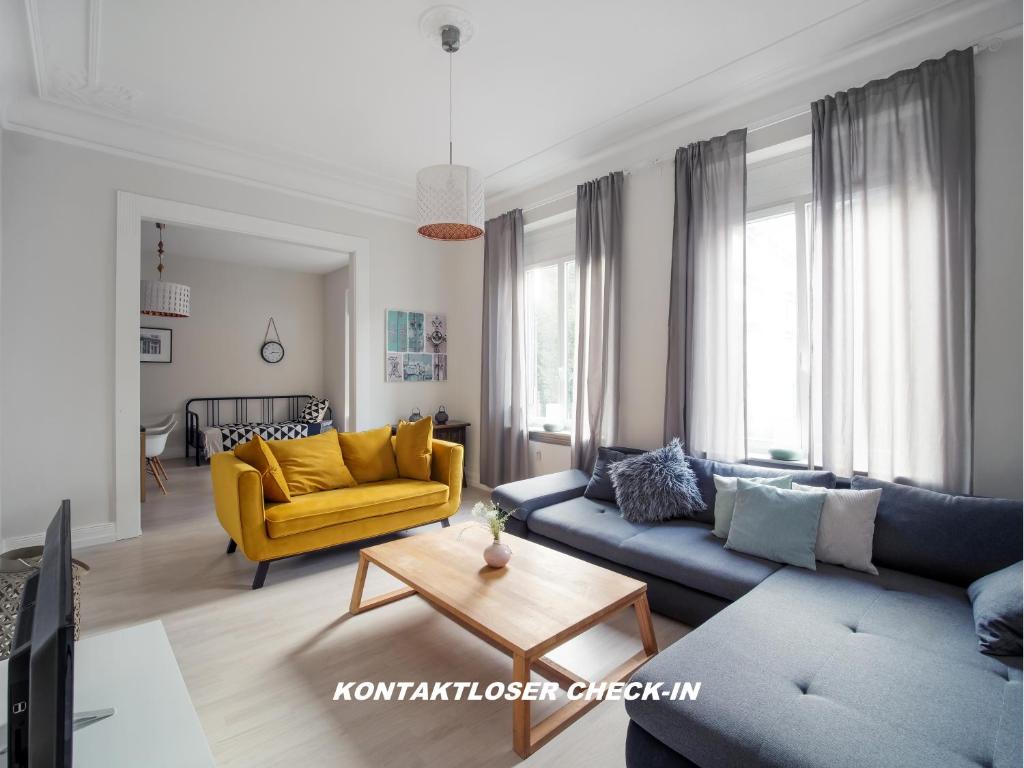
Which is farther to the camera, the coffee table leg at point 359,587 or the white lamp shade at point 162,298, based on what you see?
the white lamp shade at point 162,298

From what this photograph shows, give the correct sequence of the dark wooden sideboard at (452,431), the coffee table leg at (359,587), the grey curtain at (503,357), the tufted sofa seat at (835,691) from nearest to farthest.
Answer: the tufted sofa seat at (835,691) < the coffee table leg at (359,587) < the grey curtain at (503,357) < the dark wooden sideboard at (452,431)

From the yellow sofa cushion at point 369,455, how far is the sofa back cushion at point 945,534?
3024 mm

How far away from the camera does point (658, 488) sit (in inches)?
118

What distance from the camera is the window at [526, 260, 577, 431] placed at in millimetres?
4520

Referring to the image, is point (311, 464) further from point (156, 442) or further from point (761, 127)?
point (761, 127)

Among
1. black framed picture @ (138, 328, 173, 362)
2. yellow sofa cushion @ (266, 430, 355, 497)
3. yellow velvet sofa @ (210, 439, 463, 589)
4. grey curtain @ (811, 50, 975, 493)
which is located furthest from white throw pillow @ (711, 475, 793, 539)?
black framed picture @ (138, 328, 173, 362)

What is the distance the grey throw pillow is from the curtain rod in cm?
229

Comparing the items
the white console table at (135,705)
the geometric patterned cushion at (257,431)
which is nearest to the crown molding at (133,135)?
the white console table at (135,705)

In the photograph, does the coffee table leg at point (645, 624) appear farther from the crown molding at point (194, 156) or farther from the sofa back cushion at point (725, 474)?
the crown molding at point (194, 156)

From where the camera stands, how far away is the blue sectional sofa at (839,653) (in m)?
1.26

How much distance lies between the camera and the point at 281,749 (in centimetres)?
172

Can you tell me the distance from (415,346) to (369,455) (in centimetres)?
171

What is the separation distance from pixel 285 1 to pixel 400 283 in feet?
9.29

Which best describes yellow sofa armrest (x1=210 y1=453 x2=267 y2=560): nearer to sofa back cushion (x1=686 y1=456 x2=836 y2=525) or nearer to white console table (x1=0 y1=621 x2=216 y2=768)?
white console table (x1=0 y1=621 x2=216 y2=768)
